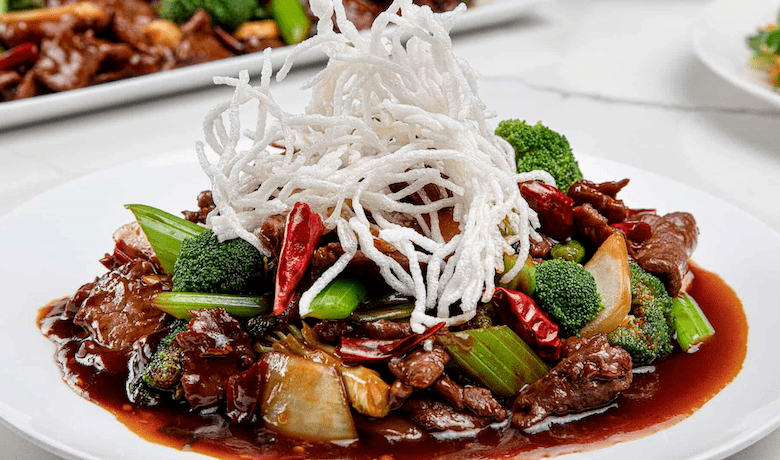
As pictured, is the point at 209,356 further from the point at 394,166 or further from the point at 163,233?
the point at 394,166

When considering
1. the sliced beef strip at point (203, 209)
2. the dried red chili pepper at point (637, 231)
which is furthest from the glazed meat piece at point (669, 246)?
the sliced beef strip at point (203, 209)

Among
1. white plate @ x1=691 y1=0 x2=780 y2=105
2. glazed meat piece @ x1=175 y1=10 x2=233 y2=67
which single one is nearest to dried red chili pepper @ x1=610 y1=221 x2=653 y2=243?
white plate @ x1=691 y1=0 x2=780 y2=105

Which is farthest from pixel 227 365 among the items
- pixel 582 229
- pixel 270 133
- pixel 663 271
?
pixel 663 271

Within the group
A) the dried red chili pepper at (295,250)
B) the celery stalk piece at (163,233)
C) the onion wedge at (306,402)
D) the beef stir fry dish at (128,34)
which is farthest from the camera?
the beef stir fry dish at (128,34)

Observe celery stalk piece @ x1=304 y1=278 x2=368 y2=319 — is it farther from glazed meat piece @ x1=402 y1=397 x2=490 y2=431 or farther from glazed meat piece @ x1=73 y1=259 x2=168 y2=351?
glazed meat piece @ x1=73 y1=259 x2=168 y2=351

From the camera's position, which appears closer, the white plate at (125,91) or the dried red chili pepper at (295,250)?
the dried red chili pepper at (295,250)

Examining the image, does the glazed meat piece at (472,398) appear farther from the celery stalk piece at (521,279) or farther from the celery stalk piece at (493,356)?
the celery stalk piece at (521,279)
